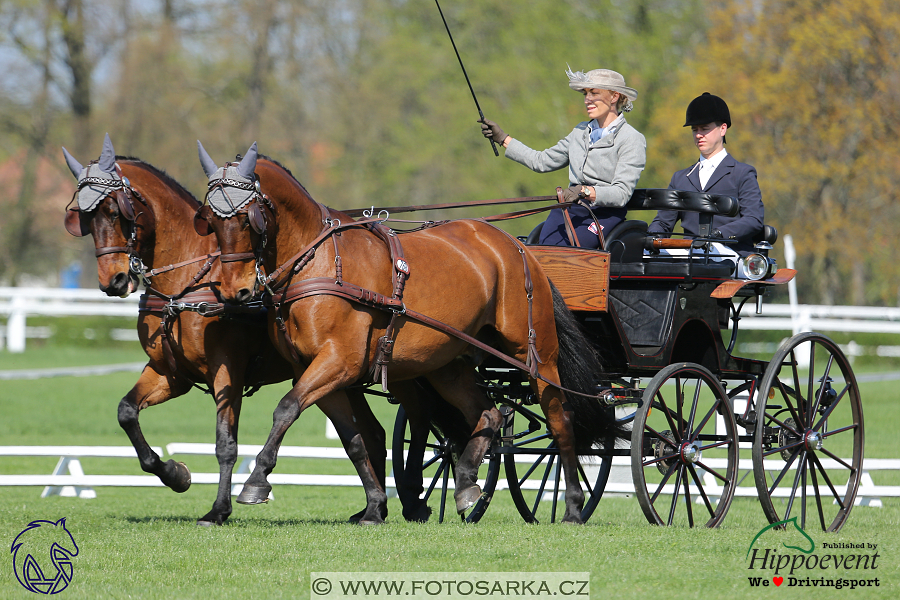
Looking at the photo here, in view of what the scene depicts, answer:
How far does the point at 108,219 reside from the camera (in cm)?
634

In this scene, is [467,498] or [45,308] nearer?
[467,498]

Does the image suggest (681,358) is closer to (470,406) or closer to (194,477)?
(470,406)

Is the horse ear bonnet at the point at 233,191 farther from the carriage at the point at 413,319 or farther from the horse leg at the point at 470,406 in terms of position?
the horse leg at the point at 470,406

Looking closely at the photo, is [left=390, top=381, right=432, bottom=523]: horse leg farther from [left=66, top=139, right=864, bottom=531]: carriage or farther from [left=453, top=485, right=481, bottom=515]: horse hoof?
[left=453, top=485, right=481, bottom=515]: horse hoof

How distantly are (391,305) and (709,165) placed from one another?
9.46ft

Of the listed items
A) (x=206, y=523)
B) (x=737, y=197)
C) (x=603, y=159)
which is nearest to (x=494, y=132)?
(x=603, y=159)

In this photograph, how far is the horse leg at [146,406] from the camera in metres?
6.54

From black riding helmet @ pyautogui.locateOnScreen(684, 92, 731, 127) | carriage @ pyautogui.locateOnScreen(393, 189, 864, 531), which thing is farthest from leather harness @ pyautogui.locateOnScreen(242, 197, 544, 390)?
black riding helmet @ pyautogui.locateOnScreen(684, 92, 731, 127)

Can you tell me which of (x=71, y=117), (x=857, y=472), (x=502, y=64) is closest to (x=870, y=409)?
(x=857, y=472)

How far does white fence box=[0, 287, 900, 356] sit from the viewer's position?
18.2 metres

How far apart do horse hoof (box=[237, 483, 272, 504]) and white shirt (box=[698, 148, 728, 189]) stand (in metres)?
3.81

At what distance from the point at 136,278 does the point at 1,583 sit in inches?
79.6

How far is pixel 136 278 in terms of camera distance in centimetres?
644

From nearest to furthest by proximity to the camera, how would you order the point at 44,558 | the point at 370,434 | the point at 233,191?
1. the point at 44,558
2. the point at 233,191
3. the point at 370,434
